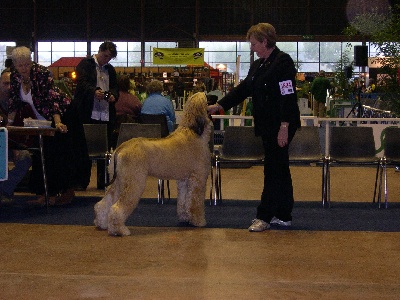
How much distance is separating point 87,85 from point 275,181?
262 cm

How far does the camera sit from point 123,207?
5262 mm

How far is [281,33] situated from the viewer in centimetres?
2970

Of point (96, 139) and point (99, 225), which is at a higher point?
point (96, 139)

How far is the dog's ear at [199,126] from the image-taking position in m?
5.59

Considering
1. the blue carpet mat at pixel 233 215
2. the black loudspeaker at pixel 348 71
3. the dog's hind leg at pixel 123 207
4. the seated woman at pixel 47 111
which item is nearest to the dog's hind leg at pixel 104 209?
the dog's hind leg at pixel 123 207

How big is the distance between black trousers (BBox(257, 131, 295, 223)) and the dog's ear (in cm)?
47

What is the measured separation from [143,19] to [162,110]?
2158 centimetres

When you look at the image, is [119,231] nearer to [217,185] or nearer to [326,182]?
[217,185]

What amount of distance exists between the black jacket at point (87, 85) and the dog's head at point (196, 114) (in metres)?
1.91

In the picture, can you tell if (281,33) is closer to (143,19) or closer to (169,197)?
(143,19)

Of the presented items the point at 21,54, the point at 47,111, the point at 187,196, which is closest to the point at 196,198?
the point at 187,196

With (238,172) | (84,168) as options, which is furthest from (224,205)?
(238,172)

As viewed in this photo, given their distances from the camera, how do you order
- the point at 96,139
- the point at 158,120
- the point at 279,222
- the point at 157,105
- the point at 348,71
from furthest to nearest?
the point at 348,71 < the point at 157,105 < the point at 158,120 < the point at 96,139 < the point at 279,222

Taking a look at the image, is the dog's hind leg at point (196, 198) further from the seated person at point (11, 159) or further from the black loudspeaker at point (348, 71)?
the black loudspeaker at point (348, 71)
